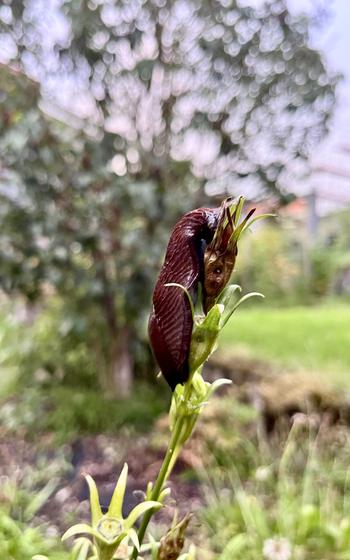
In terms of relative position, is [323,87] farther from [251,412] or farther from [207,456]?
[207,456]

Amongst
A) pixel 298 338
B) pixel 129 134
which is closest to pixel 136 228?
pixel 129 134

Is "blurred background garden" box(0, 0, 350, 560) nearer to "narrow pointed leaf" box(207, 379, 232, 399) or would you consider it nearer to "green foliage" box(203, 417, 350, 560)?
"green foliage" box(203, 417, 350, 560)

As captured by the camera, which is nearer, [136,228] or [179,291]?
[179,291]

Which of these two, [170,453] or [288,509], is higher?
[288,509]

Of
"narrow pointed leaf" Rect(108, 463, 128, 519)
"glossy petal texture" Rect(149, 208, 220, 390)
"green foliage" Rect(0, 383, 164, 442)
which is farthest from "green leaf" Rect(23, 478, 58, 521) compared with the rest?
"glossy petal texture" Rect(149, 208, 220, 390)

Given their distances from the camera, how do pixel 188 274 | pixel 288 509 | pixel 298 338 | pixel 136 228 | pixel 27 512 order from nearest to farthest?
pixel 188 274 → pixel 288 509 → pixel 27 512 → pixel 136 228 → pixel 298 338

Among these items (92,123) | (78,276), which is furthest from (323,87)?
(78,276)

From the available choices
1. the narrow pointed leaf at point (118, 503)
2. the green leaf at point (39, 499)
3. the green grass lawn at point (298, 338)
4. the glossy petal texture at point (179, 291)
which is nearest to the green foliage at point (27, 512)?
the green leaf at point (39, 499)

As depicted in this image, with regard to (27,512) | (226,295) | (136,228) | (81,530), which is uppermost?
(136,228)

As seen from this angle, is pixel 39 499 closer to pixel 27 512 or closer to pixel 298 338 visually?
pixel 27 512
